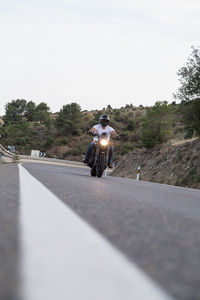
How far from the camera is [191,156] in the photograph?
28.4 meters

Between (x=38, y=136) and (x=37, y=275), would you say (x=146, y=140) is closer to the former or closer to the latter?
(x=37, y=275)

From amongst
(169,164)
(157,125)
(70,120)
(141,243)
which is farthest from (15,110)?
(141,243)

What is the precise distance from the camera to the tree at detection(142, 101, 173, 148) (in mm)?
39875

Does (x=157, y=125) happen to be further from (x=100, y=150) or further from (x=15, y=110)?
(x=15, y=110)

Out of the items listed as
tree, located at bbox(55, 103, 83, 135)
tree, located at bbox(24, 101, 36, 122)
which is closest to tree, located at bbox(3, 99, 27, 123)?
tree, located at bbox(24, 101, 36, 122)

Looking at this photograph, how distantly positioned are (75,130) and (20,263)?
302 feet

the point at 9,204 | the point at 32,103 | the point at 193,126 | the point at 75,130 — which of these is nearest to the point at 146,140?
the point at 193,126

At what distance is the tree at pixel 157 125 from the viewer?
39875 mm

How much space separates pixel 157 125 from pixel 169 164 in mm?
10213

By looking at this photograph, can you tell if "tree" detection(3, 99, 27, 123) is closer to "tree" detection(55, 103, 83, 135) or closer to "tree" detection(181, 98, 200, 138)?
"tree" detection(55, 103, 83, 135)

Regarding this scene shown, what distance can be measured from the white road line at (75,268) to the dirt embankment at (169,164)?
21.4 meters

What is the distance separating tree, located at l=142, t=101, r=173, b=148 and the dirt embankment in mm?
1121

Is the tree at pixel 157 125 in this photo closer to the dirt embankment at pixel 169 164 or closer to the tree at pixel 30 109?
the dirt embankment at pixel 169 164

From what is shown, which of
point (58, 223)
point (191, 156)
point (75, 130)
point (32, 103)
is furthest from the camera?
point (32, 103)
